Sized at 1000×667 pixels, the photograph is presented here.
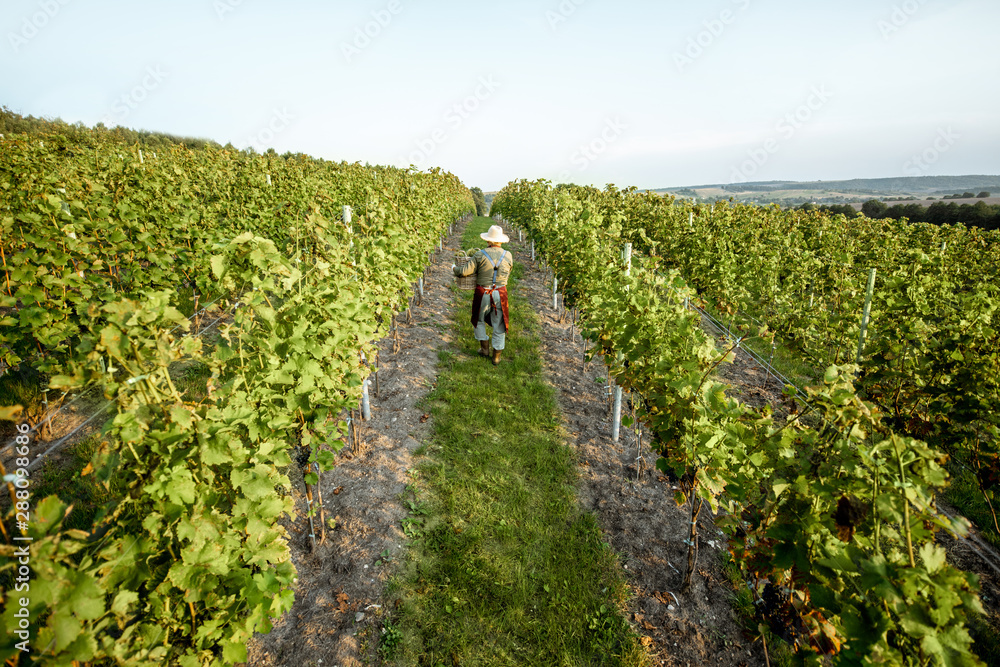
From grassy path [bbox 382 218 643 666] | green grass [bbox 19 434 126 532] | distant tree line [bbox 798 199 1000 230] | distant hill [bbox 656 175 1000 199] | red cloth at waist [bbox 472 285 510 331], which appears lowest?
grassy path [bbox 382 218 643 666]

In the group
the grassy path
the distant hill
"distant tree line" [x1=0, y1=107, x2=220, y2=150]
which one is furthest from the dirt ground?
the distant hill

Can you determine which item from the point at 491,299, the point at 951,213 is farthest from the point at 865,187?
the point at 491,299

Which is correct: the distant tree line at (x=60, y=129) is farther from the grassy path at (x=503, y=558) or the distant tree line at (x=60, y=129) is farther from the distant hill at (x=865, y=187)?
the distant hill at (x=865, y=187)

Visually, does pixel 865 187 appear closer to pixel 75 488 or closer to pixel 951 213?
pixel 951 213

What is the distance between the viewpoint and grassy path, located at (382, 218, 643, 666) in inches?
115

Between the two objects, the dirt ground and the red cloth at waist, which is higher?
the red cloth at waist

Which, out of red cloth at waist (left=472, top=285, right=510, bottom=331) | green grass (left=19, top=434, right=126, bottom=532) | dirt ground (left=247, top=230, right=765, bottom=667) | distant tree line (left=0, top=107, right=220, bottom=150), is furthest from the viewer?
distant tree line (left=0, top=107, right=220, bottom=150)

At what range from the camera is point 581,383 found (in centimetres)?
653

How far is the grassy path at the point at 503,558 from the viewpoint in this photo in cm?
292

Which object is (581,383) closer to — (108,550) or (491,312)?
(491,312)

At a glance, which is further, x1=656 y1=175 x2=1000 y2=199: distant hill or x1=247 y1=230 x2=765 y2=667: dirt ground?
x1=656 y1=175 x2=1000 y2=199: distant hill

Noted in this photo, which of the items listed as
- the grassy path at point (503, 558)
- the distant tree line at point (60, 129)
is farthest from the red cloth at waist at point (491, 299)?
the distant tree line at point (60, 129)

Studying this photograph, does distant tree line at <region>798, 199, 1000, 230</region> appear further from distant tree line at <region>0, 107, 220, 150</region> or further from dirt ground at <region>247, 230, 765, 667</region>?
distant tree line at <region>0, 107, 220, 150</region>

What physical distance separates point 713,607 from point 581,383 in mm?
3588
